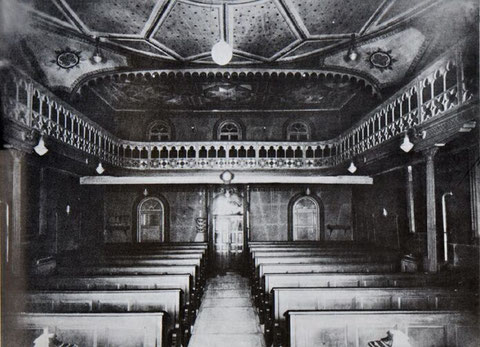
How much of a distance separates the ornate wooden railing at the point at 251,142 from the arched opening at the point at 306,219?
1.86 m

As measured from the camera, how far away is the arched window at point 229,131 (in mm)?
17422

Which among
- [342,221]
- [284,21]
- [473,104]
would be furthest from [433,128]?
[342,221]

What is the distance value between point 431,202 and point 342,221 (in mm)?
7809

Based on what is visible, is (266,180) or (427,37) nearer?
(427,37)

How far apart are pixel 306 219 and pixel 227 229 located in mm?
3364

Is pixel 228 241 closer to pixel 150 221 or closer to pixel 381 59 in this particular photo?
pixel 150 221

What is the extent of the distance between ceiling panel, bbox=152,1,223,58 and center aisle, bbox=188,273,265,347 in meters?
6.62

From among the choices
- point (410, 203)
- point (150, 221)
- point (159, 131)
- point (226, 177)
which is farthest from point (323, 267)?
point (159, 131)

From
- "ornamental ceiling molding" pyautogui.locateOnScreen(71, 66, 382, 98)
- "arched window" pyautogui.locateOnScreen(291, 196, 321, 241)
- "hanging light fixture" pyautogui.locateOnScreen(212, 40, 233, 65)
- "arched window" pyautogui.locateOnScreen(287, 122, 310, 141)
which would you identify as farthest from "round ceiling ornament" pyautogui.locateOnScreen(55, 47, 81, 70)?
"arched window" pyautogui.locateOnScreen(291, 196, 321, 241)

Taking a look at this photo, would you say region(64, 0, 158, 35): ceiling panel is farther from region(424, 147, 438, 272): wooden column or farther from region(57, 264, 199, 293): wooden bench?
region(424, 147, 438, 272): wooden column

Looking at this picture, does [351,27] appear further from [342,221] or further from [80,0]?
[342,221]

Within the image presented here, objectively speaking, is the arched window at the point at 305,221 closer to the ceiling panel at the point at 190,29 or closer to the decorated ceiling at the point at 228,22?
the decorated ceiling at the point at 228,22

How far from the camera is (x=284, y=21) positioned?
887 cm

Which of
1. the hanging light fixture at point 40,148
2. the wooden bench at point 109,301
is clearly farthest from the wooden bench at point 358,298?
the hanging light fixture at point 40,148
